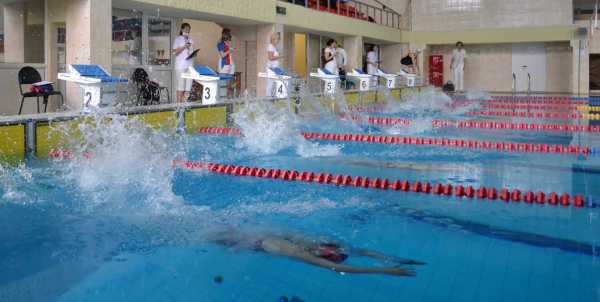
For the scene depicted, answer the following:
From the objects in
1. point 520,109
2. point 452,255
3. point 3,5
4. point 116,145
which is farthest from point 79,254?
point 520,109

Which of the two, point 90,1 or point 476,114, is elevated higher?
point 90,1

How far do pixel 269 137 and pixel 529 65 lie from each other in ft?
52.1

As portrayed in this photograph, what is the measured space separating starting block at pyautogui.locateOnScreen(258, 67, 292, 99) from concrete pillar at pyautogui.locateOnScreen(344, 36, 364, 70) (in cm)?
596

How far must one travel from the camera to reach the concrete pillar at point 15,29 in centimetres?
872

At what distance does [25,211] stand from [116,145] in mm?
1376

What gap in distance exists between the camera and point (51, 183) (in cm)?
439

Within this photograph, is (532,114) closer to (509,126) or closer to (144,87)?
(509,126)

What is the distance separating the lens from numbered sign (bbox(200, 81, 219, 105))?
8.09m

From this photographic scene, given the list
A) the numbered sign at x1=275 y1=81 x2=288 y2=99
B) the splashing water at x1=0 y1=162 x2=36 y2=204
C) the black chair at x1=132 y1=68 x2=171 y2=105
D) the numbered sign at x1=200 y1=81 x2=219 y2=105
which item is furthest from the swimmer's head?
the numbered sign at x1=275 y1=81 x2=288 y2=99

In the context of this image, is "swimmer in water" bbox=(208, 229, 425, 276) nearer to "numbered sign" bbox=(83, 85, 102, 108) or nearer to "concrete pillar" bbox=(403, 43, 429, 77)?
"numbered sign" bbox=(83, 85, 102, 108)

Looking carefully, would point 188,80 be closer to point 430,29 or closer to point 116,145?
point 116,145

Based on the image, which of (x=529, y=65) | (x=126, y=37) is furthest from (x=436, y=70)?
(x=126, y=37)

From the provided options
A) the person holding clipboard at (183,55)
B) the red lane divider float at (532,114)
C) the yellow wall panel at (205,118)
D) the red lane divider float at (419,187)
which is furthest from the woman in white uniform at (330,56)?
the red lane divider float at (419,187)

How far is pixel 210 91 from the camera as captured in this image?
26.7ft
